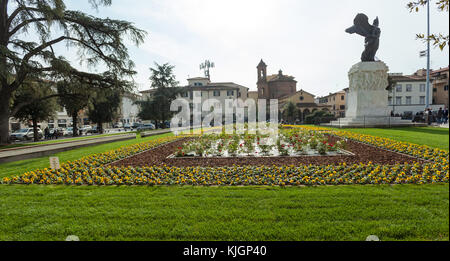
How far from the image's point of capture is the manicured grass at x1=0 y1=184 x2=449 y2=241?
8.91 ft

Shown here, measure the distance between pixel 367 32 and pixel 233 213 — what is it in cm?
2535

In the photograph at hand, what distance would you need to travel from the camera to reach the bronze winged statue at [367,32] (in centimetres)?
2086

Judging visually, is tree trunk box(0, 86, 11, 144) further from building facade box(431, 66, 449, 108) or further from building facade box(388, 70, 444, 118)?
building facade box(431, 66, 449, 108)

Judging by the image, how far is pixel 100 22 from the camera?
50.6ft

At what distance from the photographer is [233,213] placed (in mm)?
3289

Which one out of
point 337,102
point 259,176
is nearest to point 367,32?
point 259,176

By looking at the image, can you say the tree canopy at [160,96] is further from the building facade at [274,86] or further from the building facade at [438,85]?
the building facade at [438,85]

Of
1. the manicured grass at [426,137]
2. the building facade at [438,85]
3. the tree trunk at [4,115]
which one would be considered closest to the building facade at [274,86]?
the building facade at [438,85]

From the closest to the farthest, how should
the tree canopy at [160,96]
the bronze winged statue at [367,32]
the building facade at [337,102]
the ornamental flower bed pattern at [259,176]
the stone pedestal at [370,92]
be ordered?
the ornamental flower bed pattern at [259,176]
the stone pedestal at [370,92]
the bronze winged statue at [367,32]
the tree canopy at [160,96]
the building facade at [337,102]

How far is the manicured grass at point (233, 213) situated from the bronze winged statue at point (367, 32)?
21921 millimetres

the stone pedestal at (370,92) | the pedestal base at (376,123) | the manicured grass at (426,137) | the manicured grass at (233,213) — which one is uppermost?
the stone pedestal at (370,92)
